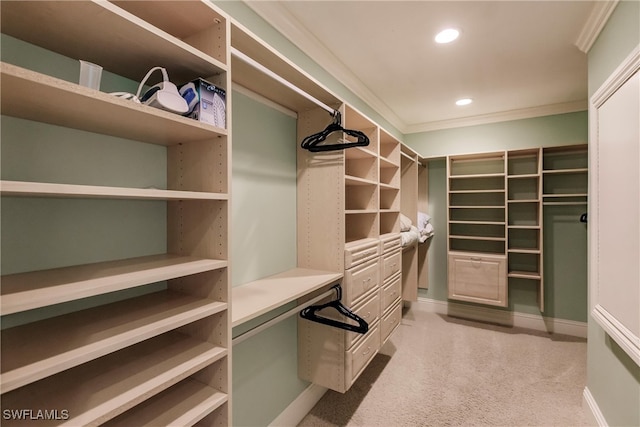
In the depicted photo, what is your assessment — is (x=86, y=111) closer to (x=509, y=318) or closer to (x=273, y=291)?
(x=273, y=291)

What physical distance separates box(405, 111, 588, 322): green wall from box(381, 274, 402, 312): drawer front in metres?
1.67

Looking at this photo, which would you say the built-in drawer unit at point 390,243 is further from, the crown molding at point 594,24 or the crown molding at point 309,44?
the crown molding at point 594,24

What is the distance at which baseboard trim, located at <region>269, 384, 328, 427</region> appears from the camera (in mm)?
1900

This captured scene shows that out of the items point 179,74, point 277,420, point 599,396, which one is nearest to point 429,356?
point 599,396

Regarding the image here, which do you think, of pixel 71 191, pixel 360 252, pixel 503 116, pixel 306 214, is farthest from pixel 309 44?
pixel 503 116

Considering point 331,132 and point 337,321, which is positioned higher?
point 331,132

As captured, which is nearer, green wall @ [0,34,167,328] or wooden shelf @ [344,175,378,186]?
green wall @ [0,34,167,328]

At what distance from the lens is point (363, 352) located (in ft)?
6.74

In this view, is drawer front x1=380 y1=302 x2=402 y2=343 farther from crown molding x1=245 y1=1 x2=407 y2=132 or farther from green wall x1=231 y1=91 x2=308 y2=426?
crown molding x1=245 y1=1 x2=407 y2=132

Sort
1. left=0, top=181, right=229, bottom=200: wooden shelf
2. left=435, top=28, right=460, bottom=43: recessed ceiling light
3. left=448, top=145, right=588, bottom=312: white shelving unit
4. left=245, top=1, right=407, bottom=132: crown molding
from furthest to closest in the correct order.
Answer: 1. left=448, top=145, right=588, bottom=312: white shelving unit
2. left=435, top=28, right=460, bottom=43: recessed ceiling light
3. left=245, top=1, right=407, bottom=132: crown molding
4. left=0, top=181, right=229, bottom=200: wooden shelf

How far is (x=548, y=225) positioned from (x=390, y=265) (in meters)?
2.35

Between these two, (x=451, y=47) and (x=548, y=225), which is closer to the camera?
(x=451, y=47)

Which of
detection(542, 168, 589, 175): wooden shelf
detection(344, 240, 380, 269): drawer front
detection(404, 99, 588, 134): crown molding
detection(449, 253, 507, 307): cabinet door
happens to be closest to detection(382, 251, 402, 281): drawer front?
detection(344, 240, 380, 269): drawer front

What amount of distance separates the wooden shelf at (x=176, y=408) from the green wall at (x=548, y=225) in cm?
374
